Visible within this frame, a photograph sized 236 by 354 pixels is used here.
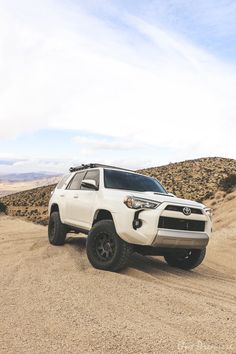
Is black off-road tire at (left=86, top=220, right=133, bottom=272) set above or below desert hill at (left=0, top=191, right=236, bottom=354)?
above

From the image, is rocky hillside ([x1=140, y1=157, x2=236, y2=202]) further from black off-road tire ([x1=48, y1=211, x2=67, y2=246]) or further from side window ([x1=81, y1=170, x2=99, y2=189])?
side window ([x1=81, y1=170, x2=99, y2=189])

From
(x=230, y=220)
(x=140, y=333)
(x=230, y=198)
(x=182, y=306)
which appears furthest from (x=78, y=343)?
(x=230, y=198)

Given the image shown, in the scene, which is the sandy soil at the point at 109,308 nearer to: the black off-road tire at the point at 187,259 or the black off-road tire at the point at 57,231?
the black off-road tire at the point at 187,259

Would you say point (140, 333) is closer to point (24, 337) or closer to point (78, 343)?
point (78, 343)

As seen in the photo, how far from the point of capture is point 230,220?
16.1 m

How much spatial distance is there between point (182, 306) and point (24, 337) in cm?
206

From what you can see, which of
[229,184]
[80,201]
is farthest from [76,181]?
[229,184]

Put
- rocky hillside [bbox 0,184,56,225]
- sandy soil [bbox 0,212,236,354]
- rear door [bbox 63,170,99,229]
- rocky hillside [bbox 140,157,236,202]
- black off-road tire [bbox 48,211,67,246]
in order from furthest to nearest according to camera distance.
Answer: rocky hillside [bbox 0,184,56,225] → rocky hillside [bbox 140,157,236,202] → black off-road tire [bbox 48,211,67,246] → rear door [bbox 63,170,99,229] → sandy soil [bbox 0,212,236,354]

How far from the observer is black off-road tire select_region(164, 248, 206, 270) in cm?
785

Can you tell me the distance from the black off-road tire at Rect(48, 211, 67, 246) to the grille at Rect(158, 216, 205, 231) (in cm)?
324

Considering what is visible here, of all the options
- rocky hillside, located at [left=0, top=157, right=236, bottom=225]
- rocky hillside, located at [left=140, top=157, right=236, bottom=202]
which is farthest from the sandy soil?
rocky hillside, located at [left=0, top=157, right=236, bottom=225]

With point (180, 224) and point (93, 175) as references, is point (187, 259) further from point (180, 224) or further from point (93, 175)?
point (93, 175)

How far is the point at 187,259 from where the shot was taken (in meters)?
8.08

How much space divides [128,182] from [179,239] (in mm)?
1814
